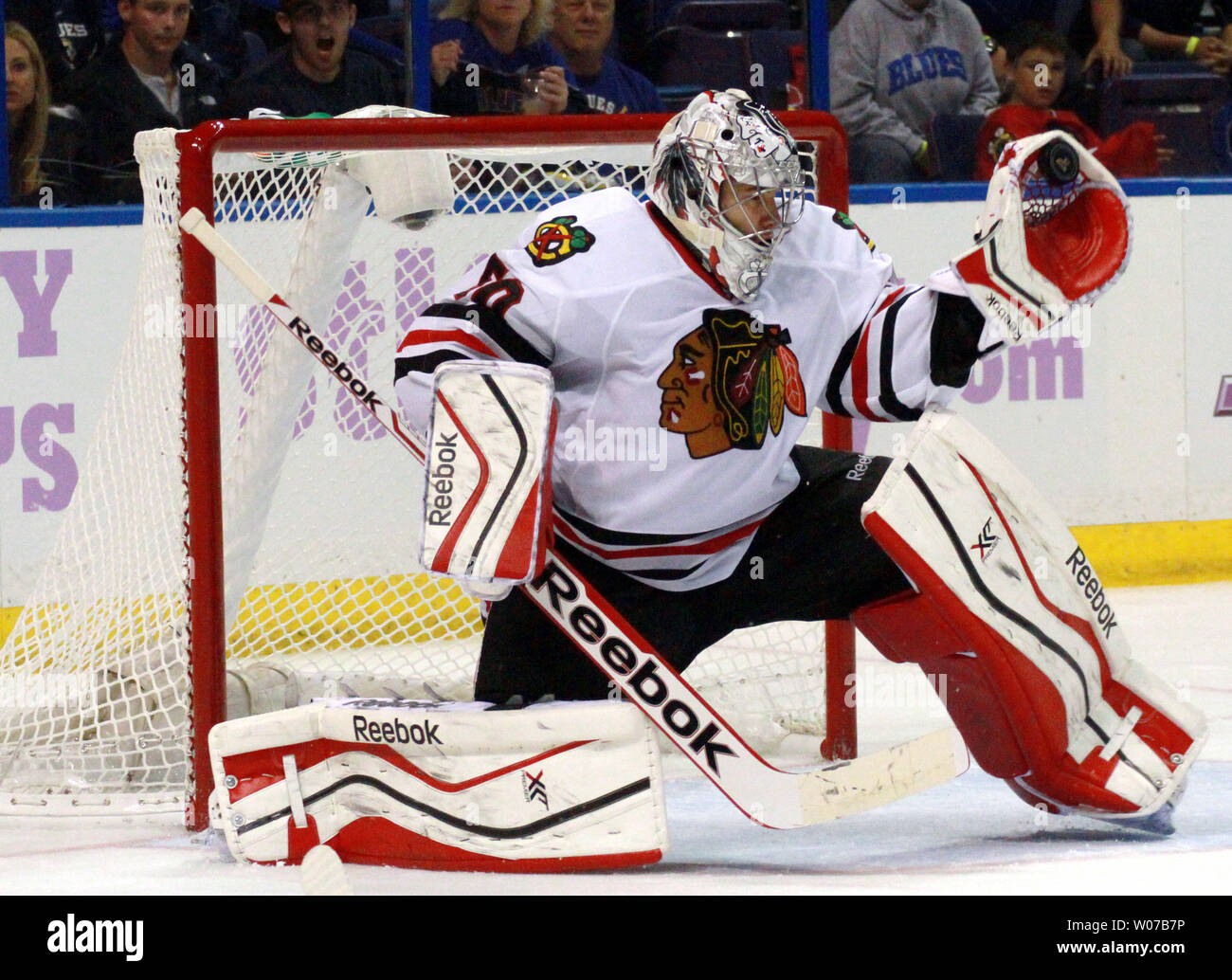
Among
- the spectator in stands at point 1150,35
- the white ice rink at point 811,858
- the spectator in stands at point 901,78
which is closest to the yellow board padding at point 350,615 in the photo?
the white ice rink at point 811,858

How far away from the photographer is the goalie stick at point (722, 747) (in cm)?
225

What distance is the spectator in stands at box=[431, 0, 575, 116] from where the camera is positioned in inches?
160

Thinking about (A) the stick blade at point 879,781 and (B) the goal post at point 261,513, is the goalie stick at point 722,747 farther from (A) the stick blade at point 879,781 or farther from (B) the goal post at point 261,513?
(B) the goal post at point 261,513

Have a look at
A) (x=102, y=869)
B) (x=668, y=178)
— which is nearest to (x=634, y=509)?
(x=668, y=178)

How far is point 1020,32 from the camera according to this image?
4922 mm

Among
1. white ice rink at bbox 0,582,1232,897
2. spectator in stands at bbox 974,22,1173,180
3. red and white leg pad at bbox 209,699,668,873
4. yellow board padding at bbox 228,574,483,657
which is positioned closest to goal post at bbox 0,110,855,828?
yellow board padding at bbox 228,574,483,657

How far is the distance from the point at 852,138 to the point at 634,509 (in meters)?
2.37

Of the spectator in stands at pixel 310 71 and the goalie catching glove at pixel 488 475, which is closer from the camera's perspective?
the goalie catching glove at pixel 488 475

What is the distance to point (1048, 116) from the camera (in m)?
4.82

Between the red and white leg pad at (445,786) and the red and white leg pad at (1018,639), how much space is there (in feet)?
1.29

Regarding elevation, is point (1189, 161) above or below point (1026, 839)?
above

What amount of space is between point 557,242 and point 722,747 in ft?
2.12

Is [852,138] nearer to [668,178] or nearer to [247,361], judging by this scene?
[247,361]

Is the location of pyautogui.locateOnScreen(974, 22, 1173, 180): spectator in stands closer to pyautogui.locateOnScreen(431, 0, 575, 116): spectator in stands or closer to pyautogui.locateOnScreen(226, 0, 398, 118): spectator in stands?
pyautogui.locateOnScreen(431, 0, 575, 116): spectator in stands
